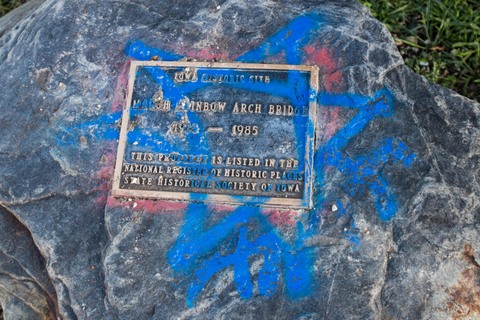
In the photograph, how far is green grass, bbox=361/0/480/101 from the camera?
341 cm

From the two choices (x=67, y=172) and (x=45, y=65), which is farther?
(x=45, y=65)

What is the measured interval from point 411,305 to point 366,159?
673 mm

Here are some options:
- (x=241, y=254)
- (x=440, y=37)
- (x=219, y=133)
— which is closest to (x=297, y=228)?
(x=241, y=254)

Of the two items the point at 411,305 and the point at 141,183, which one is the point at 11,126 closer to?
the point at 141,183

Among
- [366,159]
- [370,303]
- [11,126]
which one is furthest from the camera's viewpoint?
[11,126]

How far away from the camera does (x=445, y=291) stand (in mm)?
2270

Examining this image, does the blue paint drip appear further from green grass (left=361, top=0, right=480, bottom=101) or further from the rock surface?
green grass (left=361, top=0, right=480, bottom=101)

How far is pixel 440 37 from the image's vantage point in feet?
11.5

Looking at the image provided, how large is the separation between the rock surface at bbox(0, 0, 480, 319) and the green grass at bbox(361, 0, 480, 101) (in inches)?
36.1

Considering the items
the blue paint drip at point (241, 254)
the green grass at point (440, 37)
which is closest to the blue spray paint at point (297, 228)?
the blue paint drip at point (241, 254)

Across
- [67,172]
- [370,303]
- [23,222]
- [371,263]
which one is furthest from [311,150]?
[23,222]

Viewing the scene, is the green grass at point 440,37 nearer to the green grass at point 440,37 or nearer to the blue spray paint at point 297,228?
the green grass at point 440,37

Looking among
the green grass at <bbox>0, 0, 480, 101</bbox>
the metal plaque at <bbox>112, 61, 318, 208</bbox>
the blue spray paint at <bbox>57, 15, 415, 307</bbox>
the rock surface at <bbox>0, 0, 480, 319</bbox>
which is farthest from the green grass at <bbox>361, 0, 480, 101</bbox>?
the metal plaque at <bbox>112, 61, 318, 208</bbox>

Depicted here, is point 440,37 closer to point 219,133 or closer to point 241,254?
point 219,133
